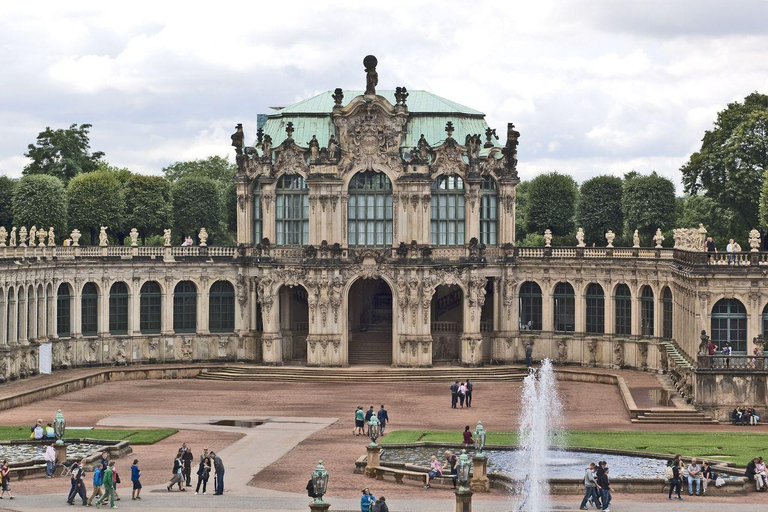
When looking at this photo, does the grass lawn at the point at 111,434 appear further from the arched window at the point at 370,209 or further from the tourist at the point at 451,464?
the arched window at the point at 370,209

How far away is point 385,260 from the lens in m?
102

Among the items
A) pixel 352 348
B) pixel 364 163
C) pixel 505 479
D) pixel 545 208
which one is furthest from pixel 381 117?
pixel 505 479

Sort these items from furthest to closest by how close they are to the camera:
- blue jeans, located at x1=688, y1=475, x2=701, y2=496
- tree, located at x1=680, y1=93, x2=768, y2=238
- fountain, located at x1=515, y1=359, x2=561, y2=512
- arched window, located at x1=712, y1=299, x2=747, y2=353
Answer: tree, located at x1=680, y1=93, x2=768, y2=238 → arched window, located at x1=712, y1=299, x2=747, y2=353 → blue jeans, located at x1=688, y1=475, x2=701, y2=496 → fountain, located at x1=515, y1=359, x2=561, y2=512

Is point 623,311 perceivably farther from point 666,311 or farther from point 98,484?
point 98,484

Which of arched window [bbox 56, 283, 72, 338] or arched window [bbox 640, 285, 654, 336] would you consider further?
arched window [bbox 56, 283, 72, 338]

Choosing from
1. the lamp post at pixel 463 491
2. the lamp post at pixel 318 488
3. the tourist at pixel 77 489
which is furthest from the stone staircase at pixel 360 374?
the lamp post at pixel 318 488

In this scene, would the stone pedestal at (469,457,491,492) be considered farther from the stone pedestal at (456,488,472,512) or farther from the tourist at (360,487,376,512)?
the tourist at (360,487,376,512)

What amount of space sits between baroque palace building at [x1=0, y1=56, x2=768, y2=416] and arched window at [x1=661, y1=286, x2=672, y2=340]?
0.71ft

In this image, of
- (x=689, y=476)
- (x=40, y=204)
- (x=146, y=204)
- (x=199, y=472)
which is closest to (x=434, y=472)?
(x=199, y=472)

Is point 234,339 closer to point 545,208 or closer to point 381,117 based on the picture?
point 381,117

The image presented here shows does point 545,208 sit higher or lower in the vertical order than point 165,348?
higher

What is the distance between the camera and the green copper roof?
346 ft

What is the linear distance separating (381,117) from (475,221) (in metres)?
9.04

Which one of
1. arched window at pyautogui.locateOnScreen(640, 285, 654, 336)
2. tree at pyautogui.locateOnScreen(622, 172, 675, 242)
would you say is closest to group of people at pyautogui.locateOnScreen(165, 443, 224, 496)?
arched window at pyautogui.locateOnScreen(640, 285, 654, 336)
